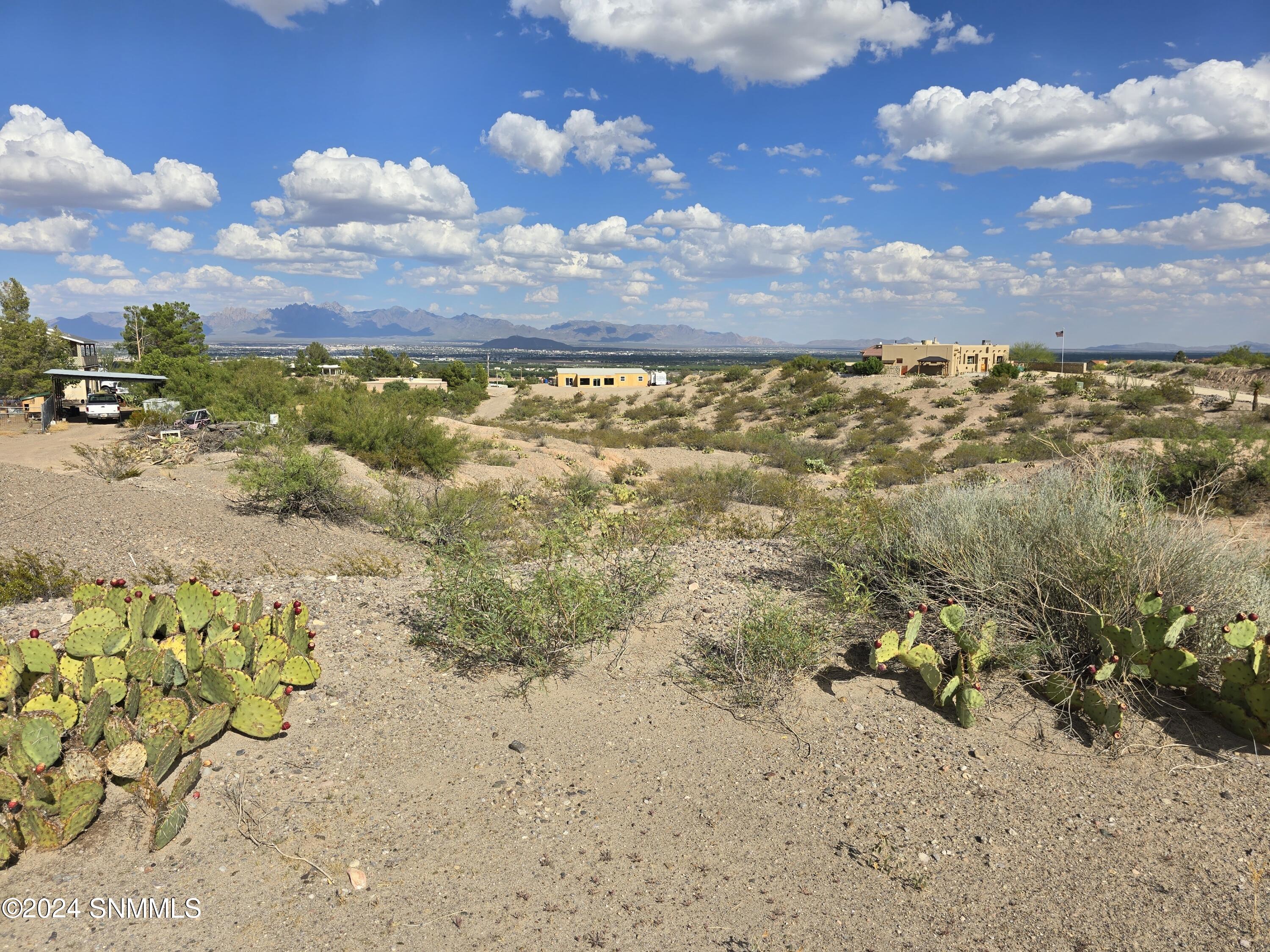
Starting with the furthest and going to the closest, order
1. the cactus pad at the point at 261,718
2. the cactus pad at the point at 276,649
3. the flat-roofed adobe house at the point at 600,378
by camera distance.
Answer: the flat-roofed adobe house at the point at 600,378 < the cactus pad at the point at 276,649 < the cactus pad at the point at 261,718

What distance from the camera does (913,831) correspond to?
4102 mm

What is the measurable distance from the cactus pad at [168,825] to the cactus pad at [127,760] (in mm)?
341

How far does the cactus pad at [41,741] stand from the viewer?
4148mm

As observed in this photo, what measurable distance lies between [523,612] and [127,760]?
2.64 meters

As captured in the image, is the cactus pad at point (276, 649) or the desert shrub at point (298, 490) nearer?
the cactus pad at point (276, 649)

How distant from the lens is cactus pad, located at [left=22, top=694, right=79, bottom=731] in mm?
4500

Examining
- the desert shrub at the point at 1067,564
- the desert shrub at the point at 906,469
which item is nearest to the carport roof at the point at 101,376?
the desert shrub at the point at 906,469

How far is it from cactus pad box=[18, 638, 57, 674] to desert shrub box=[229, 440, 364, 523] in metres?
7.74

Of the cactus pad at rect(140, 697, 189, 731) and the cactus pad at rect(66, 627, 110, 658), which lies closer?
the cactus pad at rect(140, 697, 189, 731)

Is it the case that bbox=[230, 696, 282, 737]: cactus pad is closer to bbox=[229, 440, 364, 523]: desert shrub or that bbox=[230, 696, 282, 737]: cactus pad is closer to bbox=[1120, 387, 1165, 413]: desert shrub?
bbox=[229, 440, 364, 523]: desert shrub

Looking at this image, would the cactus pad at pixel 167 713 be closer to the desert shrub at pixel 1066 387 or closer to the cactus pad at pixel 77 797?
the cactus pad at pixel 77 797

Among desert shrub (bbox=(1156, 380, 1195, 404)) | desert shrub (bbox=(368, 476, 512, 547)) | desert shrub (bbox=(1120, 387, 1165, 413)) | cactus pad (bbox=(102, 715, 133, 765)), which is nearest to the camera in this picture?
cactus pad (bbox=(102, 715, 133, 765))

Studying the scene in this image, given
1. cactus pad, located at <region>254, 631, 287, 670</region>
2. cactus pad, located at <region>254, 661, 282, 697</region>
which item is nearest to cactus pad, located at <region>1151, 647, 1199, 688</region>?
cactus pad, located at <region>254, 631, 287, 670</region>

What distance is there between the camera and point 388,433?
19328 mm
